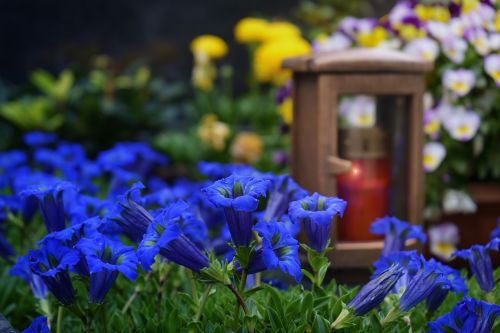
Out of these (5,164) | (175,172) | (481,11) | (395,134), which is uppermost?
(481,11)

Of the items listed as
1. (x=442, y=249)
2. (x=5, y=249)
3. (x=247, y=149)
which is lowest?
(x=442, y=249)

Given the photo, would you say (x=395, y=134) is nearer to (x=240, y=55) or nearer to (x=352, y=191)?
(x=352, y=191)

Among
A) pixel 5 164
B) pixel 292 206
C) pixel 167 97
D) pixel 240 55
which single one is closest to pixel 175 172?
pixel 167 97

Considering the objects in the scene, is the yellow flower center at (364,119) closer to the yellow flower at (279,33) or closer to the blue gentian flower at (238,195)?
the yellow flower at (279,33)

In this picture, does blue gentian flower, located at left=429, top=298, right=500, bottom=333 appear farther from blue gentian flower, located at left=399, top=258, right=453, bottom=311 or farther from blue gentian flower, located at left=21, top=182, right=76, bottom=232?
blue gentian flower, located at left=21, top=182, right=76, bottom=232

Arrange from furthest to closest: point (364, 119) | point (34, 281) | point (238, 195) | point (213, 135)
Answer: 1. point (213, 135)
2. point (364, 119)
3. point (34, 281)
4. point (238, 195)

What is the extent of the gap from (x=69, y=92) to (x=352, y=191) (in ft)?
8.10

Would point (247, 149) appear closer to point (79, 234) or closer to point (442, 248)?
point (442, 248)

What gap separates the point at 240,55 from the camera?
6270 millimetres

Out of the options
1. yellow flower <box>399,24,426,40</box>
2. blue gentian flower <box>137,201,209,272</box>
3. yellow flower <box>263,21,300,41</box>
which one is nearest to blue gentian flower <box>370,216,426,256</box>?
blue gentian flower <box>137,201,209,272</box>

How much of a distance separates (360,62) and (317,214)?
1006 millimetres

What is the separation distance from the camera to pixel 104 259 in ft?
4.73

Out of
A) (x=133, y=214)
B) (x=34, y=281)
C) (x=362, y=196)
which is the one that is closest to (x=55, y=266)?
(x=133, y=214)

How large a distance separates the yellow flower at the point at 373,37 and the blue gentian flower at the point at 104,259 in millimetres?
2048
